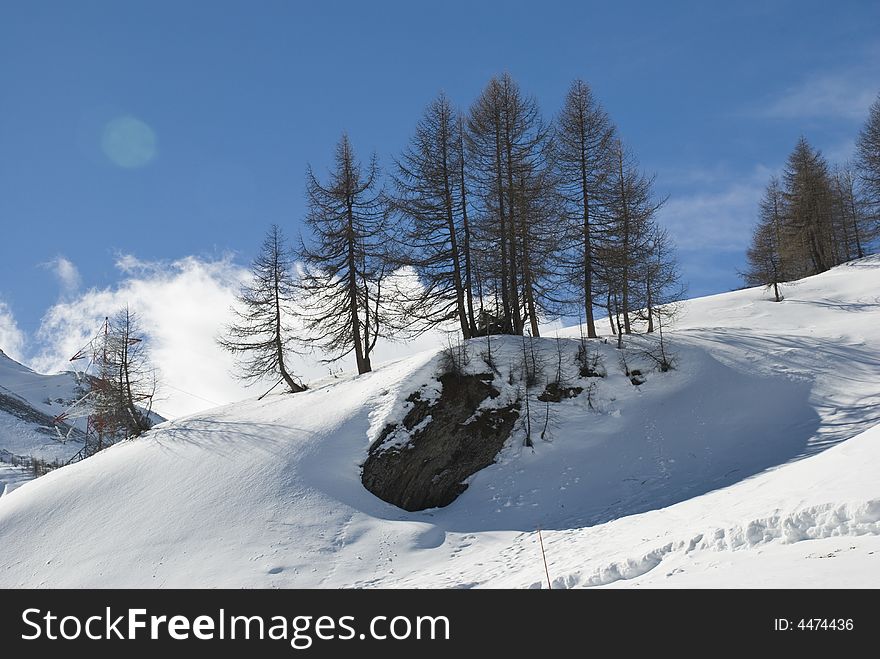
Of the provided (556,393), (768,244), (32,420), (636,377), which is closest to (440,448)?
(556,393)

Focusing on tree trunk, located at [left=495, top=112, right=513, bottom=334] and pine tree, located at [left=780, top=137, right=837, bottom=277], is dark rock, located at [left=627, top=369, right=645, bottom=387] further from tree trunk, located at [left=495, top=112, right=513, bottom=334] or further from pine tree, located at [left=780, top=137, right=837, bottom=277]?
pine tree, located at [left=780, top=137, right=837, bottom=277]

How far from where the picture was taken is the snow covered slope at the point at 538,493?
812 centimetres

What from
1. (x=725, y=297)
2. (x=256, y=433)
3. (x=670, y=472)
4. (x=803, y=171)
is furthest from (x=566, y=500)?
(x=803, y=171)

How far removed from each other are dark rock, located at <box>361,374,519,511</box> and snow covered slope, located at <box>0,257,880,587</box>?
374 millimetres

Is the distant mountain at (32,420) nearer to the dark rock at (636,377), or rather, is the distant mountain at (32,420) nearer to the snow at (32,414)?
the snow at (32,414)

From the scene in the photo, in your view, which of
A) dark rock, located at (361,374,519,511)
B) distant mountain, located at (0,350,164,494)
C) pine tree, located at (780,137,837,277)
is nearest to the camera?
dark rock, located at (361,374,519,511)

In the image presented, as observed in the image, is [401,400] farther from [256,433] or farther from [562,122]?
[562,122]

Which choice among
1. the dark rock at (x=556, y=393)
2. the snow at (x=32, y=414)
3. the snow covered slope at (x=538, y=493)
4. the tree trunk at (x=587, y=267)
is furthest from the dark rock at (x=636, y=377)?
the snow at (x=32, y=414)

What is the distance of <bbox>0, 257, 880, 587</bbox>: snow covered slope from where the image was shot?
320 inches

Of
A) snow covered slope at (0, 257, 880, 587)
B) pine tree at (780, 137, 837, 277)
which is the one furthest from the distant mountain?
pine tree at (780, 137, 837, 277)

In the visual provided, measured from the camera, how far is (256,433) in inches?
652

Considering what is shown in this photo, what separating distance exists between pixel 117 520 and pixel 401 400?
7.72 metres

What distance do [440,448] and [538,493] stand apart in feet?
9.83
